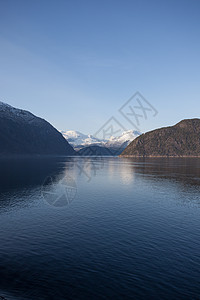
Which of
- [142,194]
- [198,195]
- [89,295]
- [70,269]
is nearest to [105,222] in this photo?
[70,269]

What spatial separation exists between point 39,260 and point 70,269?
514 cm

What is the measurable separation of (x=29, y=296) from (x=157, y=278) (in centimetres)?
1524

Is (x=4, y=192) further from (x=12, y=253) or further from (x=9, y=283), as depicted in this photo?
(x=9, y=283)

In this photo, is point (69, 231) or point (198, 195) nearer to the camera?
point (69, 231)

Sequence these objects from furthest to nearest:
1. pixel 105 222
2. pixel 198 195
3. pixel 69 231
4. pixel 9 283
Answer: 1. pixel 198 195
2. pixel 105 222
3. pixel 69 231
4. pixel 9 283

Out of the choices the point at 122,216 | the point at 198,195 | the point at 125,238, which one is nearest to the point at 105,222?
the point at 122,216

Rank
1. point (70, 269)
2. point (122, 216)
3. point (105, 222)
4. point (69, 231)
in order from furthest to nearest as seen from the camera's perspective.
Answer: point (122, 216), point (105, 222), point (69, 231), point (70, 269)

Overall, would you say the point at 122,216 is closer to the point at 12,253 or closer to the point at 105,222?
the point at 105,222

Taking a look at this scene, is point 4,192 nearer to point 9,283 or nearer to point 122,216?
point 122,216

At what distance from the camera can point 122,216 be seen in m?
51.0

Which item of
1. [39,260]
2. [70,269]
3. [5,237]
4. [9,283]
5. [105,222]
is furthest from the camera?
[105,222]

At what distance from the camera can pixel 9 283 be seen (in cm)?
2439

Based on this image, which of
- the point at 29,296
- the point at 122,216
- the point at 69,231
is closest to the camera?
the point at 29,296

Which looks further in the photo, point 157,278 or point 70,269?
point 70,269
